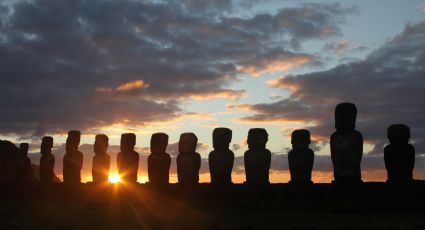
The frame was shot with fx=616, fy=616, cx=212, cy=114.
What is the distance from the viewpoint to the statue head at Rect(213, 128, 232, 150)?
68.2 ft

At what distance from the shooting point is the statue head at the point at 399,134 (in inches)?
702

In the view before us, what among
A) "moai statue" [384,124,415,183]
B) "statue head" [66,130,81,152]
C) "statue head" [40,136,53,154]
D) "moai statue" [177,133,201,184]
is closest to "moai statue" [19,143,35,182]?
"statue head" [40,136,53,154]

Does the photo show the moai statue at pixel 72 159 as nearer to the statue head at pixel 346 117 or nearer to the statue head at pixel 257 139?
the statue head at pixel 257 139

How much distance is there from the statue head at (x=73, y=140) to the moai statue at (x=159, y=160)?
18.5 feet

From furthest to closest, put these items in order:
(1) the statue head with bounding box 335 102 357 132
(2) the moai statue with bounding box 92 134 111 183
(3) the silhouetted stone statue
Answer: (3) the silhouetted stone statue < (2) the moai statue with bounding box 92 134 111 183 < (1) the statue head with bounding box 335 102 357 132

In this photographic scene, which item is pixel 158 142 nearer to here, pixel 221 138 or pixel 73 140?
pixel 221 138

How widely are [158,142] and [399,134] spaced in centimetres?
857

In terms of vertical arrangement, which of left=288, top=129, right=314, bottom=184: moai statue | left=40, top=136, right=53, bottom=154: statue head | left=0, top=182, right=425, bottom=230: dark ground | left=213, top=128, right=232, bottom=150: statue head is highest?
left=40, top=136, right=53, bottom=154: statue head

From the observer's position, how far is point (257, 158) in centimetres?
2002

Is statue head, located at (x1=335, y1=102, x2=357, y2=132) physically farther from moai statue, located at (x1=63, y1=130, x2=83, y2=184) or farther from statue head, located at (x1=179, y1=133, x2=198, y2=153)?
moai statue, located at (x1=63, y1=130, x2=83, y2=184)

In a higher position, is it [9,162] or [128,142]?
[128,142]

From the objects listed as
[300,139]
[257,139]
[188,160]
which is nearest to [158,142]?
[188,160]

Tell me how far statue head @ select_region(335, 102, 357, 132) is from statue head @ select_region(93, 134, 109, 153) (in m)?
10.7

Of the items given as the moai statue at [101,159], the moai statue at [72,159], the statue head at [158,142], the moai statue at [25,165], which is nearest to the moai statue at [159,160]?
the statue head at [158,142]
